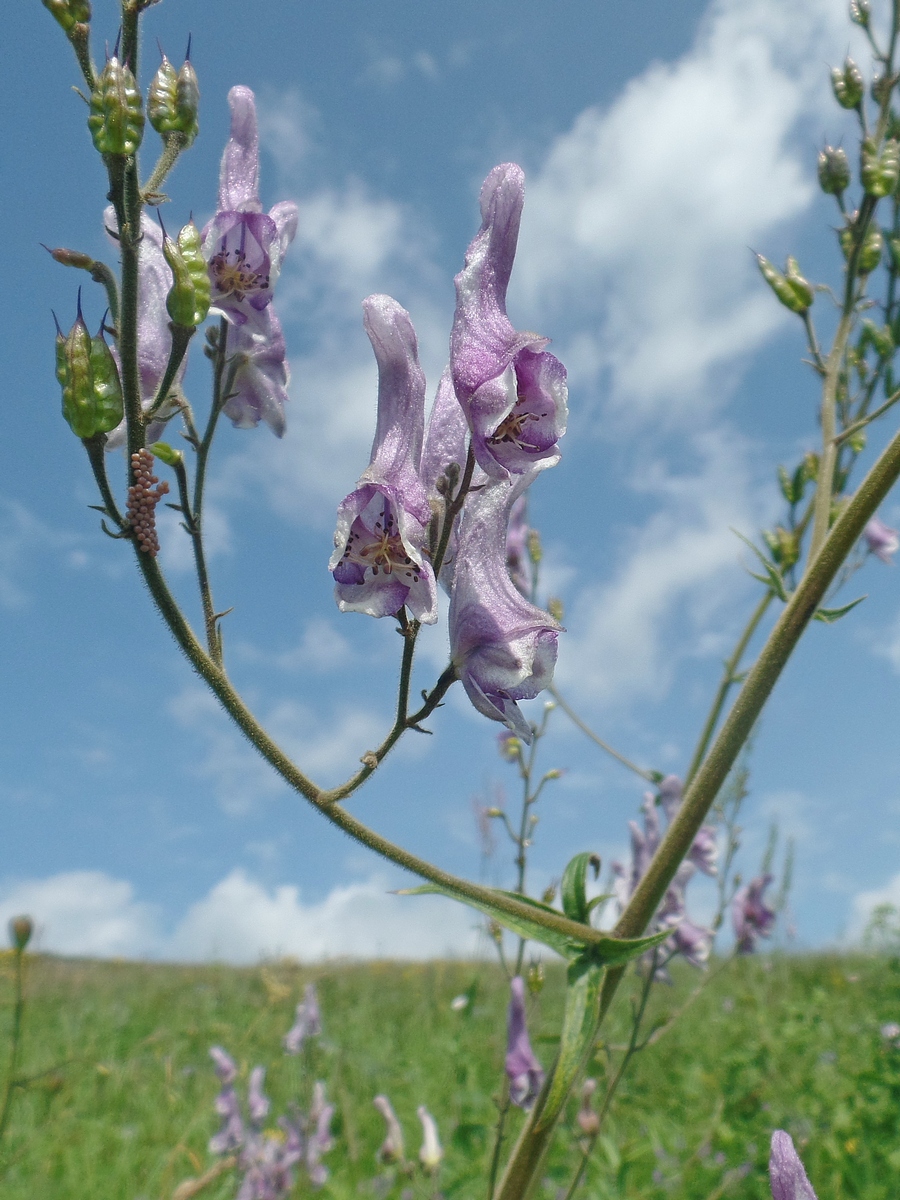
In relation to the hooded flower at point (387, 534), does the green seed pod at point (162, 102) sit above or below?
above

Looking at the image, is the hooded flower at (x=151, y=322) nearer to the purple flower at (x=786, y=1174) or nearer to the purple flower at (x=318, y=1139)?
the purple flower at (x=786, y=1174)

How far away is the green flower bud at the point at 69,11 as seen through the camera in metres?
1.26

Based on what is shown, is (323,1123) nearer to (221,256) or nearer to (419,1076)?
(419,1076)

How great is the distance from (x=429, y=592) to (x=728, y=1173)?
434 centimetres

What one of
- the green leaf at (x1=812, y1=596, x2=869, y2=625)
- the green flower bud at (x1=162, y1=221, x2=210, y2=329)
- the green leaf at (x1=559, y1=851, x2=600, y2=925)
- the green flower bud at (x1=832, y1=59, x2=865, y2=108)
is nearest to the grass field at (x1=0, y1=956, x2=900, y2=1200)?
the green leaf at (x1=559, y1=851, x2=600, y2=925)

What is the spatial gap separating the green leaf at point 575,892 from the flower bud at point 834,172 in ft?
7.25

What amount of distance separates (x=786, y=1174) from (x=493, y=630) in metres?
0.75

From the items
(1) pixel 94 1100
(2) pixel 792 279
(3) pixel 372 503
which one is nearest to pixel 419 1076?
(1) pixel 94 1100

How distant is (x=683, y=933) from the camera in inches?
162

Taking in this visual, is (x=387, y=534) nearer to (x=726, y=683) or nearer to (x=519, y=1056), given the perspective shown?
(x=726, y=683)

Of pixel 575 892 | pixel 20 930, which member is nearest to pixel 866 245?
pixel 575 892

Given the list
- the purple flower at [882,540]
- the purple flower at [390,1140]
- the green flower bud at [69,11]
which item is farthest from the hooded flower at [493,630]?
the purple flower at [882,540]

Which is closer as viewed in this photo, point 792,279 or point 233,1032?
point 792,279

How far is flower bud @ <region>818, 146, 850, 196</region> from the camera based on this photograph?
285cm
